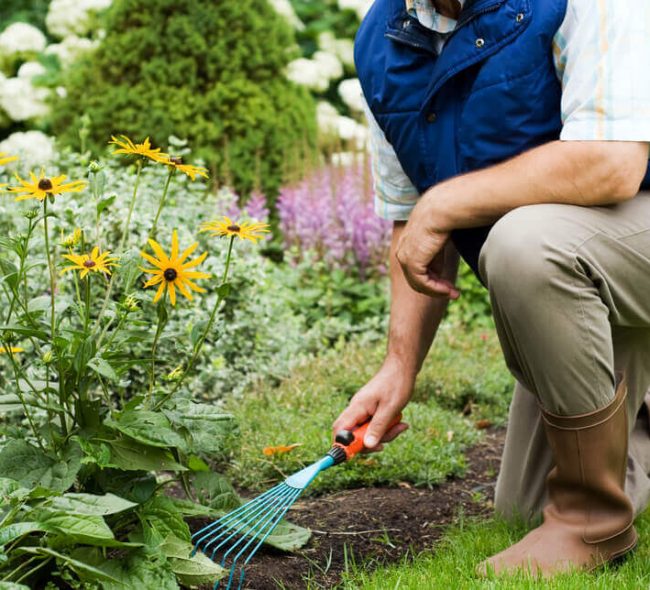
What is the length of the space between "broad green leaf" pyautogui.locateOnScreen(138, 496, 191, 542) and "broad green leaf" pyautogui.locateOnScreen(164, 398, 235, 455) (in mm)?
124

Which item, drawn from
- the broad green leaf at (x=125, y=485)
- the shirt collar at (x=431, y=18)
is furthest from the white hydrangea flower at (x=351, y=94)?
the broad green leaf at (x=125, y=485)

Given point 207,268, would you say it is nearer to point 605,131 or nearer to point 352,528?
point 352,528

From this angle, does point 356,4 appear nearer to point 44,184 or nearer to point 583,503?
point 583,503

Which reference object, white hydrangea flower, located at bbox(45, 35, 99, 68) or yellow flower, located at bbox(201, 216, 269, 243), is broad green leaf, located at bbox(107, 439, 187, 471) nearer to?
yellow flower, located at bbox(201, 216, 269, 243)

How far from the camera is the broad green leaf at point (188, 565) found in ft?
6.63

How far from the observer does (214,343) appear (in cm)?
358

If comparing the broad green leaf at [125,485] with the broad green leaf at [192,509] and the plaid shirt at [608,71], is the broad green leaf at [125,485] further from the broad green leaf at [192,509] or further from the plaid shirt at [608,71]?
the plaid shirt at [608,71]

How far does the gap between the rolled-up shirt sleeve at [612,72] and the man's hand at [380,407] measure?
724 millimetres

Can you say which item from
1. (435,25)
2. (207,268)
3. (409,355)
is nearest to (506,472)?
(409,355)

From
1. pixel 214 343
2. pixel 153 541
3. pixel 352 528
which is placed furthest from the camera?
pixel 214 343

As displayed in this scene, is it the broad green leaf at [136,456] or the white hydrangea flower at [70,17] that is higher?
the broad green leaf at [136,456]

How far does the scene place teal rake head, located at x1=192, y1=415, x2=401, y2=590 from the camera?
216cm

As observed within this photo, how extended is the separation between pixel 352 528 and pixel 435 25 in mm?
1189

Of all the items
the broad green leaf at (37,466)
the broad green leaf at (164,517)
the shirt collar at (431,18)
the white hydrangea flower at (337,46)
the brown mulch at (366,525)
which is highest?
the shirt collar at (431,18)
